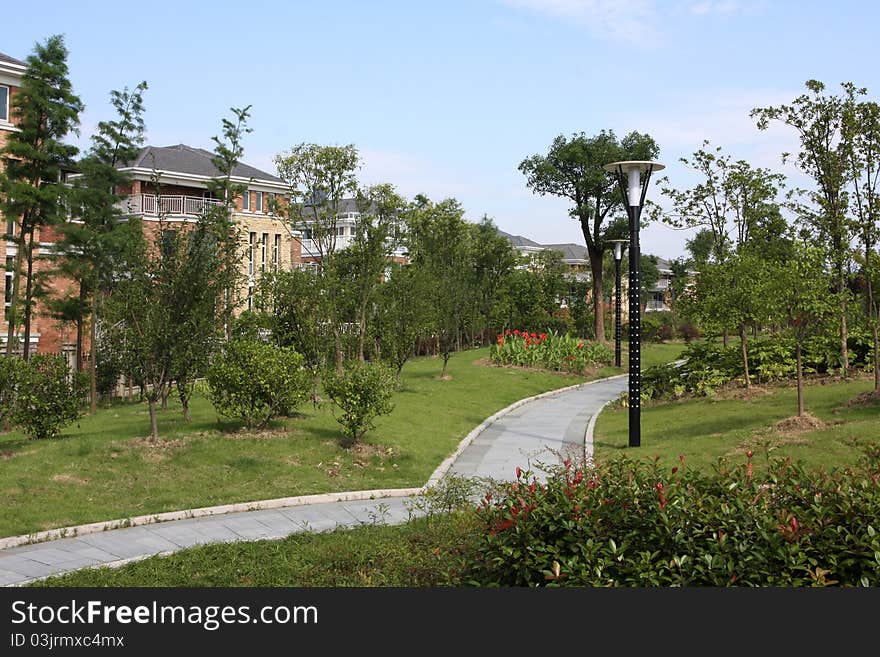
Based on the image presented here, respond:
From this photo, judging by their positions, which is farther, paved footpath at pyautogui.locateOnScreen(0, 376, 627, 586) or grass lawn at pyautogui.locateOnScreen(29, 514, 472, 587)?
paved footpath at pyautogui.locateOnScreen(0, 376, 627, 586)

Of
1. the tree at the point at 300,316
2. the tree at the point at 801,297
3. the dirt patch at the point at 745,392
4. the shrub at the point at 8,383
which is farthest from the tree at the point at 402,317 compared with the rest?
the tree at the point at 801,297

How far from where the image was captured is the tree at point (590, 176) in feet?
126

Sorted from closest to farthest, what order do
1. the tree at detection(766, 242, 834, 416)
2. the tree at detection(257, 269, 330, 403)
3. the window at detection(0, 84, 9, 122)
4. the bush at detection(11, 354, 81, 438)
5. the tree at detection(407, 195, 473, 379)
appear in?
the bush at detection(11, 354, 81, 438), the tree at detection(766, 242, 834, 416), the tree at detection(257, 269, 330, 403), the window at detection(0, 84, 9, 122), the tree at detection(407, 195, 473, 379)

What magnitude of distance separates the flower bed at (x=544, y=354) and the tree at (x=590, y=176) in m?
8.33

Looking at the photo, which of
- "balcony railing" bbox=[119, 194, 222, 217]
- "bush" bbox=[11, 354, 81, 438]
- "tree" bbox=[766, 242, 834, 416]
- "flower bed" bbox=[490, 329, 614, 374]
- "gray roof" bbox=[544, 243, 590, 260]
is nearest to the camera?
"bush" bbox=[11, 354, 81, 438]

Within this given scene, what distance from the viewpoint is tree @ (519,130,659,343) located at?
38281 millimetres

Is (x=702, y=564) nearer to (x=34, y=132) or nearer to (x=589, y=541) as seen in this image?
(x=589, y=541)

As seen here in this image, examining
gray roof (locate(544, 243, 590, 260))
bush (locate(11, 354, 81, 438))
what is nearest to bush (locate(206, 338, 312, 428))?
bush (locate(11, 354, 81, 438))

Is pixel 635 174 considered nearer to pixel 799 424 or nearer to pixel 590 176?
pixel 799 424

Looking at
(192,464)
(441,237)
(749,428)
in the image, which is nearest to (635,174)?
(749,428)

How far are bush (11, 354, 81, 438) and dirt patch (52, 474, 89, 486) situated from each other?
2.91 m

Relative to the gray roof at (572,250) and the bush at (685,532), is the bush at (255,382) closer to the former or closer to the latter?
the bush at (685,532)

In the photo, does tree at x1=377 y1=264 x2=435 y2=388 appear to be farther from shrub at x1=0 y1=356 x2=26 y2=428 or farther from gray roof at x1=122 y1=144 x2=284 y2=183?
gray roof at x1=122 y1=144 x2=284 y2=183

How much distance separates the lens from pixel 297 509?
33.7 ft
